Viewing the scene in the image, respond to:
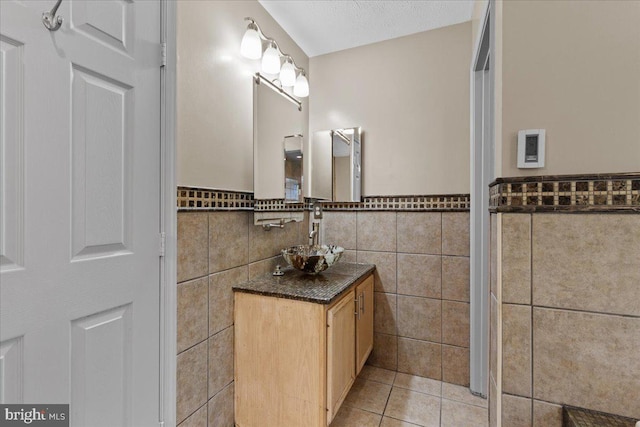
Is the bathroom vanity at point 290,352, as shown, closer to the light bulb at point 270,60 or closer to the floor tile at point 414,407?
the floor tile at point 414,407

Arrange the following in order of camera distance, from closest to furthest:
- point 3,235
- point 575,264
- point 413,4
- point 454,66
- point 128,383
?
point 3,235
point 575,264
point 128,383
point 413,4
point 454,66

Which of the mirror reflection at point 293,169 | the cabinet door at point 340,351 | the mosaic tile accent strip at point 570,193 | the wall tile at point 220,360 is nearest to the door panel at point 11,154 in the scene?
the wall tile at point 220,360

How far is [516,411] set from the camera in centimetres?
94

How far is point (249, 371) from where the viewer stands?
150 centimetres

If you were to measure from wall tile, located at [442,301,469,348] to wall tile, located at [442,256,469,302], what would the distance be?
0.17 ft

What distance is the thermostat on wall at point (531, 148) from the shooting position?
2.98 ft

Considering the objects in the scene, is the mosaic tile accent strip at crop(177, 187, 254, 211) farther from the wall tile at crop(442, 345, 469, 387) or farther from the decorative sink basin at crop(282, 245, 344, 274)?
the wall tile at crop(442, 345, 469, 387)

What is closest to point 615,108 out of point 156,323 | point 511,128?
point 511,128

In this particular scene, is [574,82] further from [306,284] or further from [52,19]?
[52,19]

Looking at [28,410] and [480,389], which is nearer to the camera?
[28,410]

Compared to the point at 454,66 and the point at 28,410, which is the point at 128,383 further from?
the point at 454,66

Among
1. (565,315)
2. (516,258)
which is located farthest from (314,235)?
(565,315)

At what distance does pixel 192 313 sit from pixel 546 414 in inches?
52.7

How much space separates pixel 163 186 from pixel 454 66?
6.36ft
